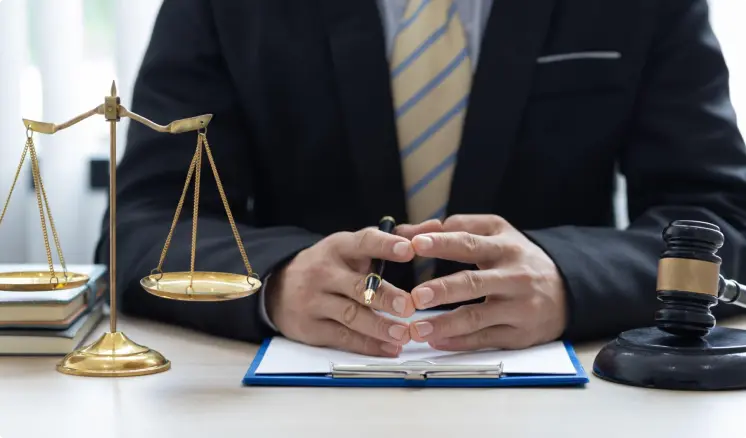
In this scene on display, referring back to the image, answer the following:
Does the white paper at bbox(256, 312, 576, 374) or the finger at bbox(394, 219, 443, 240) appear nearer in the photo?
the white paper at bbox(256, 312, 576, 374)

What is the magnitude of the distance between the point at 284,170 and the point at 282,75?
152 millimetres

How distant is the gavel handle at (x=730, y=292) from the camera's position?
2.58 ft

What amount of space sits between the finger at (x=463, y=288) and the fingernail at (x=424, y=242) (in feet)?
0.12

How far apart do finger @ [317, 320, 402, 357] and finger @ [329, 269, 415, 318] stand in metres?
0.03

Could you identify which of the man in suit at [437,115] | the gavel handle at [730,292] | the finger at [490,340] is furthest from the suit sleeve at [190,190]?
the gavel handle at [730,292]

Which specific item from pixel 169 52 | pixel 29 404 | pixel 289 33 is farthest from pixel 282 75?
pixel 29 404

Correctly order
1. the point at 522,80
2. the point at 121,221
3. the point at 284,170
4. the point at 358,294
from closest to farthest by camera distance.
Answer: the point at 358,294 → the point at 121,221 → the point at 522,80 → the point at 284,170

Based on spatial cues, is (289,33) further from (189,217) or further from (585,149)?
(585,149)

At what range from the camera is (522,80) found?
1.30m

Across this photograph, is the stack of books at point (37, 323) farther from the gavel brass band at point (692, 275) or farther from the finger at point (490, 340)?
the gavel brass band at point (692, 275)

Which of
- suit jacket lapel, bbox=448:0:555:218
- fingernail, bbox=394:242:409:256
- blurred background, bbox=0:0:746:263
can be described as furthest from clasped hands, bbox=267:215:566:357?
blurred background, bbox=0:0:746:263

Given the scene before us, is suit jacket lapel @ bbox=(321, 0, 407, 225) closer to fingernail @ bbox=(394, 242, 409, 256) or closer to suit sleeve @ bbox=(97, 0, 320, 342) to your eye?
suit sleeve @ bbox=(97, 0, 320, 342)

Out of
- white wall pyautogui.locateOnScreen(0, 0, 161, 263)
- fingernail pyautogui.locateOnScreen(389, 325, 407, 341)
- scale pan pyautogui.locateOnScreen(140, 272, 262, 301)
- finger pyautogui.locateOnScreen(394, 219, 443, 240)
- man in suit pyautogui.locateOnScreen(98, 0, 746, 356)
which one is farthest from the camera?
white wall pyautogui.locateOnScreen(0, 0, 161, 263)

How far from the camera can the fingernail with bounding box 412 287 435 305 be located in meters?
0.86
